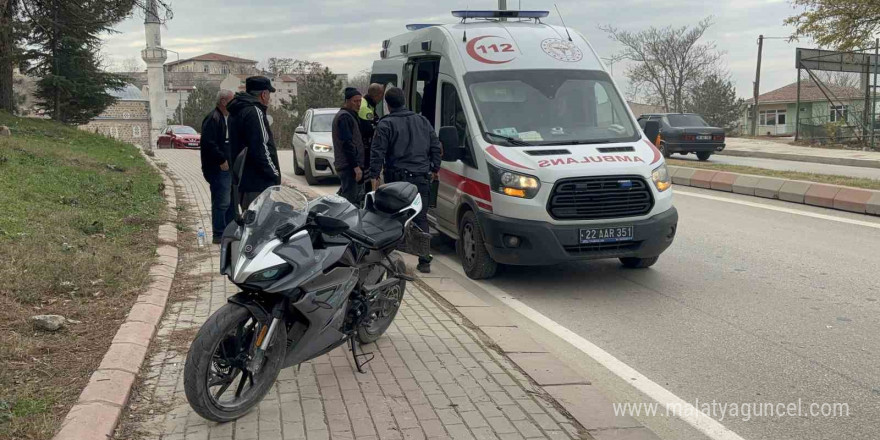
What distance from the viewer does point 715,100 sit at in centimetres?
6047

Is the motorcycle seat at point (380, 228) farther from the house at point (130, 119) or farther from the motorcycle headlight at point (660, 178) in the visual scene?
the house at point (130, 119)

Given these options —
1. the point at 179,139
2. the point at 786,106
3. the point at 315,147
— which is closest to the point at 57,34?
the point at 179,139

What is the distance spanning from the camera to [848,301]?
7.04 meters

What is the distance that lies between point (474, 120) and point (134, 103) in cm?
8010

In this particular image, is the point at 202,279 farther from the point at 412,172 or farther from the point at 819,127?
the point at 819,127

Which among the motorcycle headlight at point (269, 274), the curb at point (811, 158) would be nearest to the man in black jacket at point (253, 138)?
the motorcycle headlight at point (269, 274)

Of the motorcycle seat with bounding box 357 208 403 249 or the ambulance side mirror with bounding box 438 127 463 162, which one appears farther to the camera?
the ambulance side mirror with bounding box 438 127 463 162

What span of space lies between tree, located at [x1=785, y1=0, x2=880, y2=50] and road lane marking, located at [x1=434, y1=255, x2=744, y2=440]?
979 inches

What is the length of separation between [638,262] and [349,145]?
3.35 meters

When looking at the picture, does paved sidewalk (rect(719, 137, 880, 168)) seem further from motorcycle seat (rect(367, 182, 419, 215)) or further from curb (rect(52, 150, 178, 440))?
curb (rect(52, 150, 178, 440))

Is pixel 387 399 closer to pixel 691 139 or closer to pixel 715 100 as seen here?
pixel 691 139

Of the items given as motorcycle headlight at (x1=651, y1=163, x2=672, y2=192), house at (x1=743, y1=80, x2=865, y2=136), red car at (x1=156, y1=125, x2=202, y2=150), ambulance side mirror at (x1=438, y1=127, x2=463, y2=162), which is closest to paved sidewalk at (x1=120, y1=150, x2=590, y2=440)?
ambulance side mirror at (x1=438, y1=127, x2=463, y2=162)

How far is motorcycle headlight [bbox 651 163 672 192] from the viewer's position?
25.1 ft

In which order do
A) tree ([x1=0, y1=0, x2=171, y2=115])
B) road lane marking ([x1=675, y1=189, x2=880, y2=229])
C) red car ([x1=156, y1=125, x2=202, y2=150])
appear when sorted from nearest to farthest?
1. road lane marking ([x1=675, y1=189, x2=880, y2=229])
2. tree ([x1=0, y1=0, x2=171, y2=115])
3. red car ([x1=156, y1=125, x2=202, y2=150])
